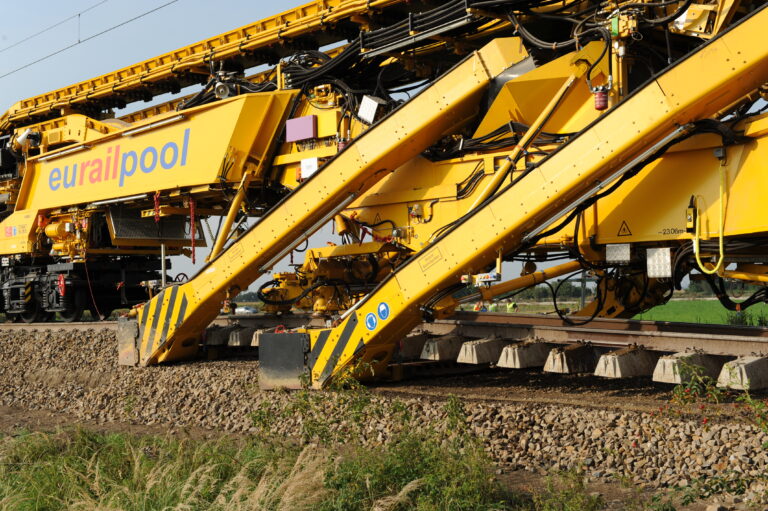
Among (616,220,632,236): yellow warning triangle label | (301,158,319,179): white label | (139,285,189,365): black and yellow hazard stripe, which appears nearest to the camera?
(616,220,632,236): yellow warning triangle label

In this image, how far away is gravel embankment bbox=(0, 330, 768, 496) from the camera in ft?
18.5

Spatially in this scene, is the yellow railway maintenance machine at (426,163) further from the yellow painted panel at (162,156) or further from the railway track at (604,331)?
the railway track at (604,331)

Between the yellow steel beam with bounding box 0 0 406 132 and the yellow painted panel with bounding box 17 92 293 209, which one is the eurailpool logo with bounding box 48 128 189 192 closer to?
the yellow painted panel with bounding box 17 92 293 209

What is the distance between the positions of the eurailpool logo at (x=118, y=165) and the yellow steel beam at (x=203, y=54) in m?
1.67

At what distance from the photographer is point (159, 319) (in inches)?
426

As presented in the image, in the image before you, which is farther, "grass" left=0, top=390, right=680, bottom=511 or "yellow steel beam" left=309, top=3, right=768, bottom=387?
"yellow steel beam" left=309, top=3, right=768, bottom=387

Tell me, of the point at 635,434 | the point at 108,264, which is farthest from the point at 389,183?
the point at 108,264

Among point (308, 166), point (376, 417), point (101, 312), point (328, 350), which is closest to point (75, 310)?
point (101, 312)

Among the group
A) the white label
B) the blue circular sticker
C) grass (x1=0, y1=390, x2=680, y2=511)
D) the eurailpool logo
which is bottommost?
grass (x1=0, y1=390, x2=680, y2=511)

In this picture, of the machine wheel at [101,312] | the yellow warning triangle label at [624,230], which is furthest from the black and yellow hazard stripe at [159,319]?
the yellow warning triangle label at [624,230]

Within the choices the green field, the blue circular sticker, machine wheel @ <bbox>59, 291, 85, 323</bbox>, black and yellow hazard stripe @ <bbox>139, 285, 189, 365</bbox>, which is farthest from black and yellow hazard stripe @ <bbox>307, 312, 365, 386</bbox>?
machine wheel @ <bbox>59, 291, 85, 323</bbox>

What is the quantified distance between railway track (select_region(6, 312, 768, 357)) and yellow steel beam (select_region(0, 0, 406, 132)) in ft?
13.2

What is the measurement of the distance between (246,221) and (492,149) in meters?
4.14

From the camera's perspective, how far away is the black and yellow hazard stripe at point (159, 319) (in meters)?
10.6
